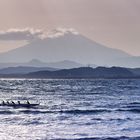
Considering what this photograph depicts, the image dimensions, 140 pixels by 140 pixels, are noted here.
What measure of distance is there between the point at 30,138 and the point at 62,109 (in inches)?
1159

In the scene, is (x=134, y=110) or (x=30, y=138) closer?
(x=30, y=138)

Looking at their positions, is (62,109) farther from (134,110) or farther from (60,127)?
(60,127)

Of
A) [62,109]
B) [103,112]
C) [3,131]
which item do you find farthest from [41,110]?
[3,131]

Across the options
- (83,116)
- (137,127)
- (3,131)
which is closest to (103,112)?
(83,116)

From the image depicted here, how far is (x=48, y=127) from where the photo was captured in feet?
172

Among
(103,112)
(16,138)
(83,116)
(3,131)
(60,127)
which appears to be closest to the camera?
(16,138)

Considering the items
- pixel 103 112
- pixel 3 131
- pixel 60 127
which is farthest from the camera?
pixel 103 112

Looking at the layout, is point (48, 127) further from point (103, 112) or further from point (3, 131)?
point (103, 112)

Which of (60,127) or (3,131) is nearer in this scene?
(3,131)

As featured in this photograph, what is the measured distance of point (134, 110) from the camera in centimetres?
7425

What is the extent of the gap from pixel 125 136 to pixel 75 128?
22.8 ft

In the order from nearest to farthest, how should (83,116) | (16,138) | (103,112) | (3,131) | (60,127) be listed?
(16,138)
(3,131)
(60,127)
(83,116)
(103,112)

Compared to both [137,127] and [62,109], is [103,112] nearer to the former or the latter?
[62,109]

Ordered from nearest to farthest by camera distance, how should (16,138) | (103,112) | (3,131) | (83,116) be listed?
(16,138), (3,131), (83,116), (103,112)
